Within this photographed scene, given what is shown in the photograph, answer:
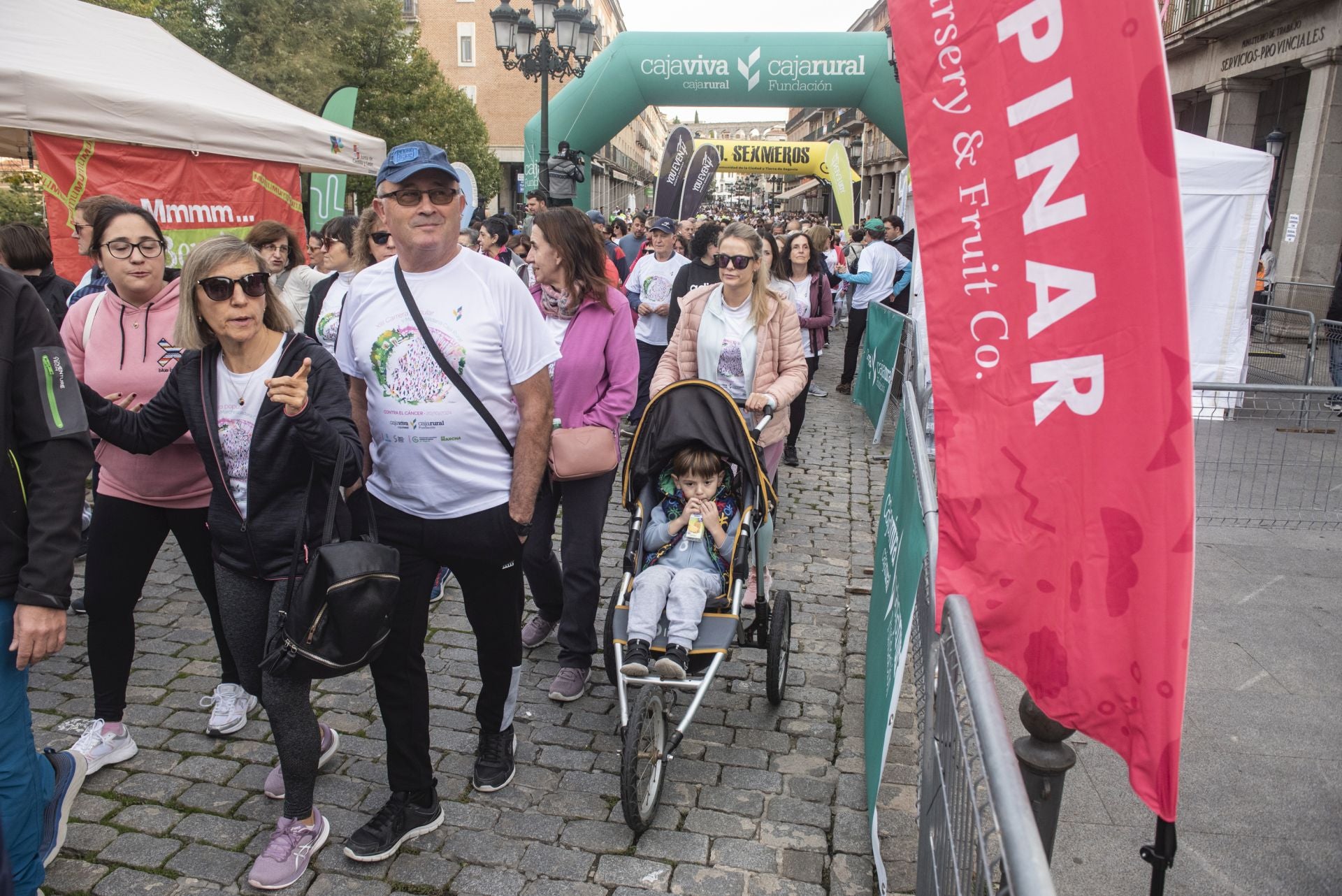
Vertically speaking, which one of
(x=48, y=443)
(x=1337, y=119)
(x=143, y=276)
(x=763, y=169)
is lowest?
(x=48, y=443)

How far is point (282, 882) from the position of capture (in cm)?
297

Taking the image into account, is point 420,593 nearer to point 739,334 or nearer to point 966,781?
point 966,781

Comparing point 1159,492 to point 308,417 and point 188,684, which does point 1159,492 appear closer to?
point 308,417

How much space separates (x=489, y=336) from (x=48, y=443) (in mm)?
1228

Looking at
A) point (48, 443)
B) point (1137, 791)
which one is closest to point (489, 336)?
point (48, 443)

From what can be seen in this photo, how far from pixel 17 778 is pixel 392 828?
111 cm

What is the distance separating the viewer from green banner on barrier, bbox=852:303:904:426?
8.79 metres

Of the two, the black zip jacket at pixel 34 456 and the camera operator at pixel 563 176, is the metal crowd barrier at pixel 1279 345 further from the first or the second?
the black zip jacket at pixel 34 456

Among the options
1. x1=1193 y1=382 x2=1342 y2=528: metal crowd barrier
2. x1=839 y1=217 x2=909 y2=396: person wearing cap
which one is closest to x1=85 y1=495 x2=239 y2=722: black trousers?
x1=1193 y1=382 x2=1342 y2=528: metal crowd barrier

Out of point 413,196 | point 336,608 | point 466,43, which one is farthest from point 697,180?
point 466,43

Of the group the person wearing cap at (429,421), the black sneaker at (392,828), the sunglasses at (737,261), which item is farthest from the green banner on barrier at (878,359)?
the black sneaker at (392,828)

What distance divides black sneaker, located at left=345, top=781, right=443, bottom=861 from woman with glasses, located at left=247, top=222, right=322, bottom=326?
3306mm

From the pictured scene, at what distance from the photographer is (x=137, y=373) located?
3650 millimetres

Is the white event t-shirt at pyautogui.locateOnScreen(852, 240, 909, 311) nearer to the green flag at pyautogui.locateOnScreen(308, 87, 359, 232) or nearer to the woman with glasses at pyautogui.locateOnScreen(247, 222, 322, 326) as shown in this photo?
the green flag at pyautogui.locateOnScreen(308, 87, 359, 232)
